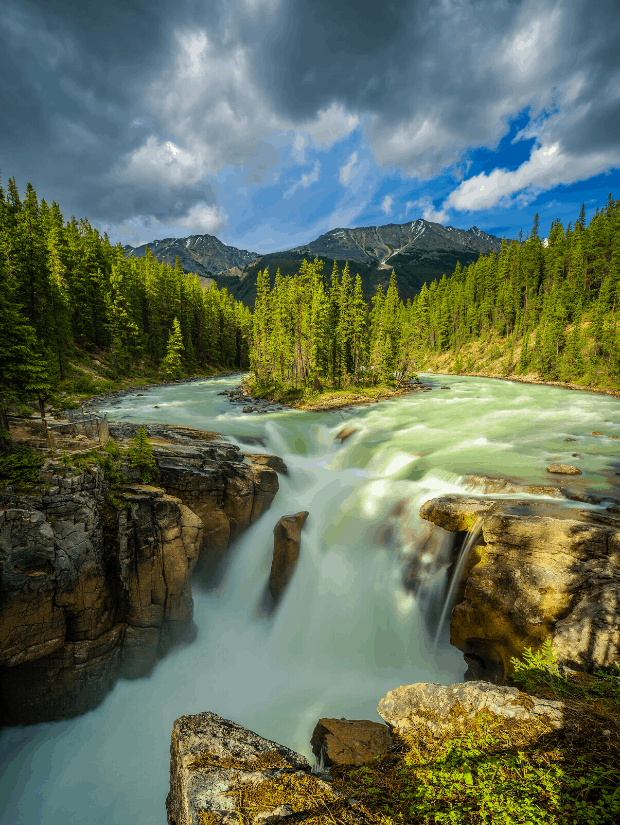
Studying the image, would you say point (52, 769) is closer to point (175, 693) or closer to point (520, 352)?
→ point (175, 693)

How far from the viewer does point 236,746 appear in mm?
4133

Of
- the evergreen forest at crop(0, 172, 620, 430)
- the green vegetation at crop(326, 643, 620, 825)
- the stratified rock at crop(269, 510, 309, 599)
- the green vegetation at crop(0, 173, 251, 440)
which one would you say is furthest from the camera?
the evergreen forest at crop(0, 172, 620, 430)

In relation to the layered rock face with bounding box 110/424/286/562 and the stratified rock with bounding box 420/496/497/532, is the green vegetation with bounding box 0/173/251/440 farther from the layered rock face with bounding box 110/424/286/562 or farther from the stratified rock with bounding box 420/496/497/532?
the stratified rock with bounding box 420/496/497/532

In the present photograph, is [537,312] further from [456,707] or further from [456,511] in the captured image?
[456,707]

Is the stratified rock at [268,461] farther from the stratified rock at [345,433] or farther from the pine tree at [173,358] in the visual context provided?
the pine tree at [173,358]

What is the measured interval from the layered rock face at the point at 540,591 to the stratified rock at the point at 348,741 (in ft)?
13.0

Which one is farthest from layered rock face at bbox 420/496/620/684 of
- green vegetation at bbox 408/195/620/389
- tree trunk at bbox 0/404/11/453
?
green vegetation at bbox 408/195/620/389

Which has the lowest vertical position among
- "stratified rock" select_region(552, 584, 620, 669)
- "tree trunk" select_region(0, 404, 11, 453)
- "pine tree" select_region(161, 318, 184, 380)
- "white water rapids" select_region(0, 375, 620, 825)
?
"white water rapids" select_region(0, 375, 620, 825)

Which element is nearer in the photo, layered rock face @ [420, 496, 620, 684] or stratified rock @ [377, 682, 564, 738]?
stratified rock @ [377, 682, 564, 738]

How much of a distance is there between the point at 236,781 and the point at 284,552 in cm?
973

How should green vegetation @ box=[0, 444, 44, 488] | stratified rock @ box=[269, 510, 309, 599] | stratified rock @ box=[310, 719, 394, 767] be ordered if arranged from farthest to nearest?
stratified rock @ box=[269, 510, 309, 599], green vegetation @ box=[0, 444, 44, 488], stratified rock @ box=[310, 719, 394, 767]

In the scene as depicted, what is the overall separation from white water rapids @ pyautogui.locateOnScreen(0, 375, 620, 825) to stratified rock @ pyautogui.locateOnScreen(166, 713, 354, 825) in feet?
17.1

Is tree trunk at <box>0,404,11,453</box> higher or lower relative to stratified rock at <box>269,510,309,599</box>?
higher

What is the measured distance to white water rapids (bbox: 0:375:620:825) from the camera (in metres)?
8.04
